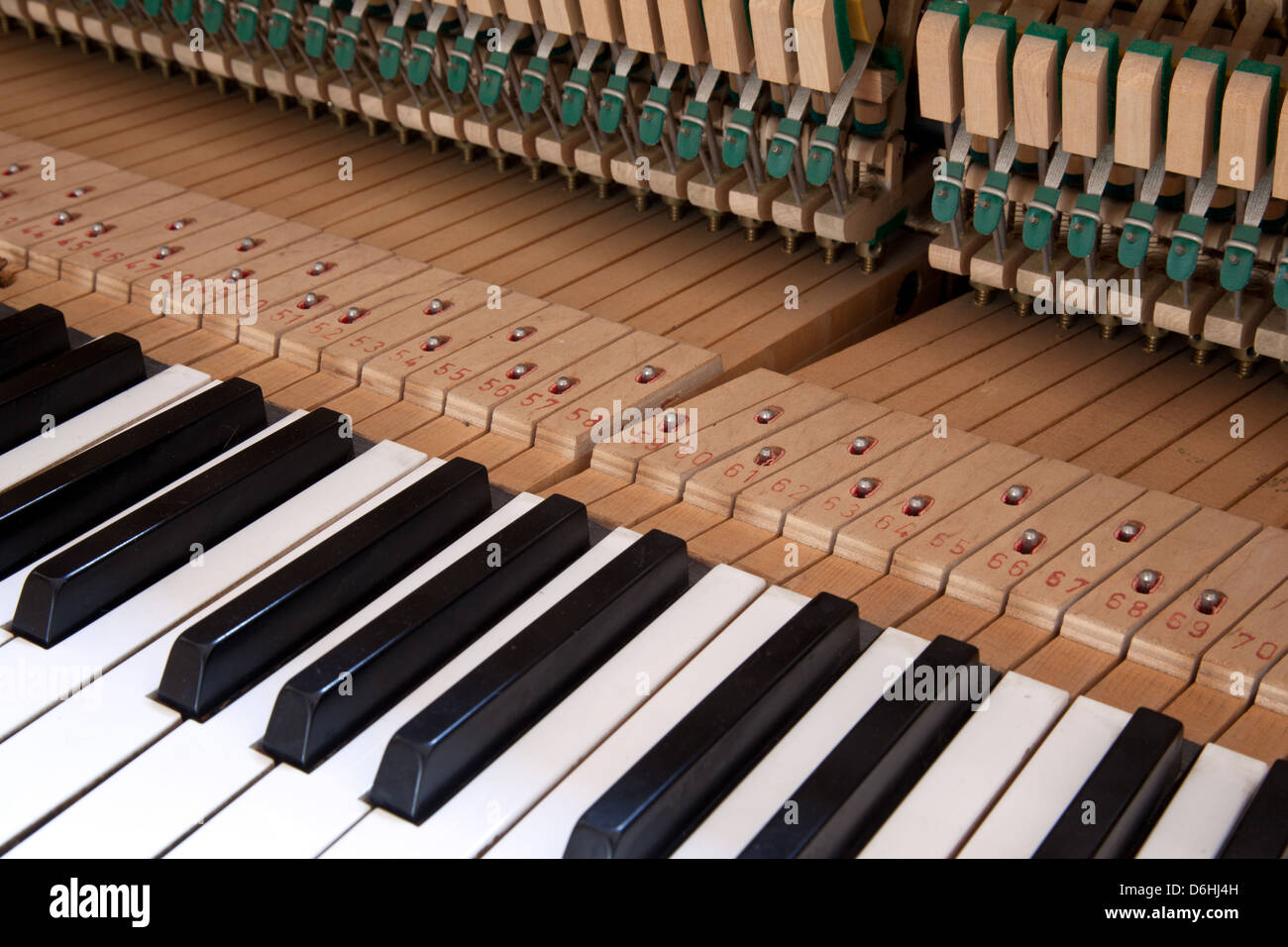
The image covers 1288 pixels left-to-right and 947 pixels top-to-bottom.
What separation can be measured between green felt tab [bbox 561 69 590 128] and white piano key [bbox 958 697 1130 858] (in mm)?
→ 1760

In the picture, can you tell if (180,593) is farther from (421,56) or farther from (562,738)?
(421,56)

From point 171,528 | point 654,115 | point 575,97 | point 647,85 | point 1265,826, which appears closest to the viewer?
point 1265,826

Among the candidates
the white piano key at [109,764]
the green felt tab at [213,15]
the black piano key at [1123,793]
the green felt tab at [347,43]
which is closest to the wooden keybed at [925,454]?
the black piano key at [1123,793]

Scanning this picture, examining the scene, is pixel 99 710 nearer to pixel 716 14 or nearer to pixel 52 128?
pixel 716 14

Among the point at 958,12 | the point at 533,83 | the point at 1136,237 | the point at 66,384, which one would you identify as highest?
the point at 958,12

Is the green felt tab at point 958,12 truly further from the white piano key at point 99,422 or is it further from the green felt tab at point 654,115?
the white piano key at point 99,422

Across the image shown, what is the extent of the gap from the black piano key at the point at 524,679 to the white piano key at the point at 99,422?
0.99 metres

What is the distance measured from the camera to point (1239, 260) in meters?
2.52

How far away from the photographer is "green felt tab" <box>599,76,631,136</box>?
314 cm

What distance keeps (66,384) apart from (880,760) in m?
1.63

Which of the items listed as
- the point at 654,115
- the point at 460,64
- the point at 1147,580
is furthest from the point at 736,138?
the point at 1147,580

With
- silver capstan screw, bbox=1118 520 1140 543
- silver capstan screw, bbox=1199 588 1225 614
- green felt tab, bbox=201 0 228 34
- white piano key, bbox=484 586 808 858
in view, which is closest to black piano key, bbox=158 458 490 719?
white piano key, bbox=484 586 808 858

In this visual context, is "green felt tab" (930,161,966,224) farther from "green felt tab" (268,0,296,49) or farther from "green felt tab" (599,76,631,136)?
"green felt tab" (268,0,296,49)
